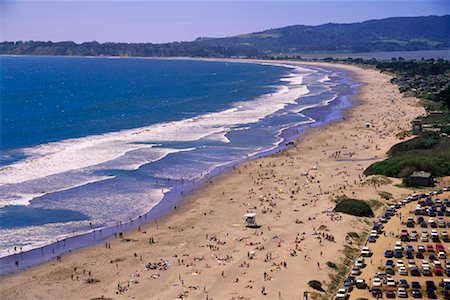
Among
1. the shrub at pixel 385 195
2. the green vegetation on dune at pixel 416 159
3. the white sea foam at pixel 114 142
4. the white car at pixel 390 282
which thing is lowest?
the white car at pixel 390 282

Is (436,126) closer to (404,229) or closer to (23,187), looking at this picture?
(404,229)

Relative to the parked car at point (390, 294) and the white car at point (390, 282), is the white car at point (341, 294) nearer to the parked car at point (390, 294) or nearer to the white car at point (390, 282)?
the parked car at point (390, 294)

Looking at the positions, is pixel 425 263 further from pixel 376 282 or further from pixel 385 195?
pixel 385 195

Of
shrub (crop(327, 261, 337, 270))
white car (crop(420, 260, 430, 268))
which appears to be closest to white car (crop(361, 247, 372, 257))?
shrub (crop(327, 261, 337, 270))

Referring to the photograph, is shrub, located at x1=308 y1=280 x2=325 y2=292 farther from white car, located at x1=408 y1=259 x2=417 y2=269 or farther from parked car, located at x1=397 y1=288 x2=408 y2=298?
white car, located at x1=408 y1=259 x2=417 y2=269

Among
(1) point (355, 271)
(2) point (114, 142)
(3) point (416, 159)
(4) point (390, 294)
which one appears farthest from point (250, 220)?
(2) point (114, 142)

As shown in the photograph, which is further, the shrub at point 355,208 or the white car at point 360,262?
the shrub at point 355,208

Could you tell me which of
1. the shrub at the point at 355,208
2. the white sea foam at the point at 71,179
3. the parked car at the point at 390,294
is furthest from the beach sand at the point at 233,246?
the white sea foam at the point at 71,179
